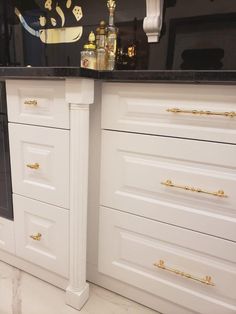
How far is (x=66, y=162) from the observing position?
88 centimetres

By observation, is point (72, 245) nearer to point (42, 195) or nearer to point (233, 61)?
point (42, 195)

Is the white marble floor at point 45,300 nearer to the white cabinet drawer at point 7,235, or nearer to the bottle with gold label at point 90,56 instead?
the white cabinet drawer at point 7,235

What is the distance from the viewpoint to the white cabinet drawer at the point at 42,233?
957 millimetres

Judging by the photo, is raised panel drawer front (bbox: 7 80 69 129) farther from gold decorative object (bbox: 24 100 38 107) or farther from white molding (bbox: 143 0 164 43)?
white molding (bbox: 143 0 164 43)

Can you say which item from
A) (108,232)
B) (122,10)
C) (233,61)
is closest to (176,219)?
(108,232)

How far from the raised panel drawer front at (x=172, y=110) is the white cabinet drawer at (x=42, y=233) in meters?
0.41

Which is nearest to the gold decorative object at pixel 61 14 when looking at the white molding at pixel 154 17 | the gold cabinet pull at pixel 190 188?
the white molding at pixel 154 17

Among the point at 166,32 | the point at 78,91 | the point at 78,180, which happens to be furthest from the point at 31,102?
the point at 166,32

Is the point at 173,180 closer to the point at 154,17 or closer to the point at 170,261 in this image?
the point at 170,261

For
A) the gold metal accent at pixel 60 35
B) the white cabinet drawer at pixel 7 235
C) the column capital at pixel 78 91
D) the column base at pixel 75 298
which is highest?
the gold metal accent at pixel 60 35

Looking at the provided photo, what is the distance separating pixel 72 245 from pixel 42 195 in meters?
0.22

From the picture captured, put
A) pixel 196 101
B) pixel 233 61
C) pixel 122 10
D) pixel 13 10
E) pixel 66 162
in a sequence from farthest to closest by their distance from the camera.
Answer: pixel 13 10 → pixel 122 10 → pixel 233 61 → pixel 66 162 → pixel 196 101

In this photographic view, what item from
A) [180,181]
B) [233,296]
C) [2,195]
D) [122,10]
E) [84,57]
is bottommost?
[233,296]

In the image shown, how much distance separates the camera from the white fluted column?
2.58ft
